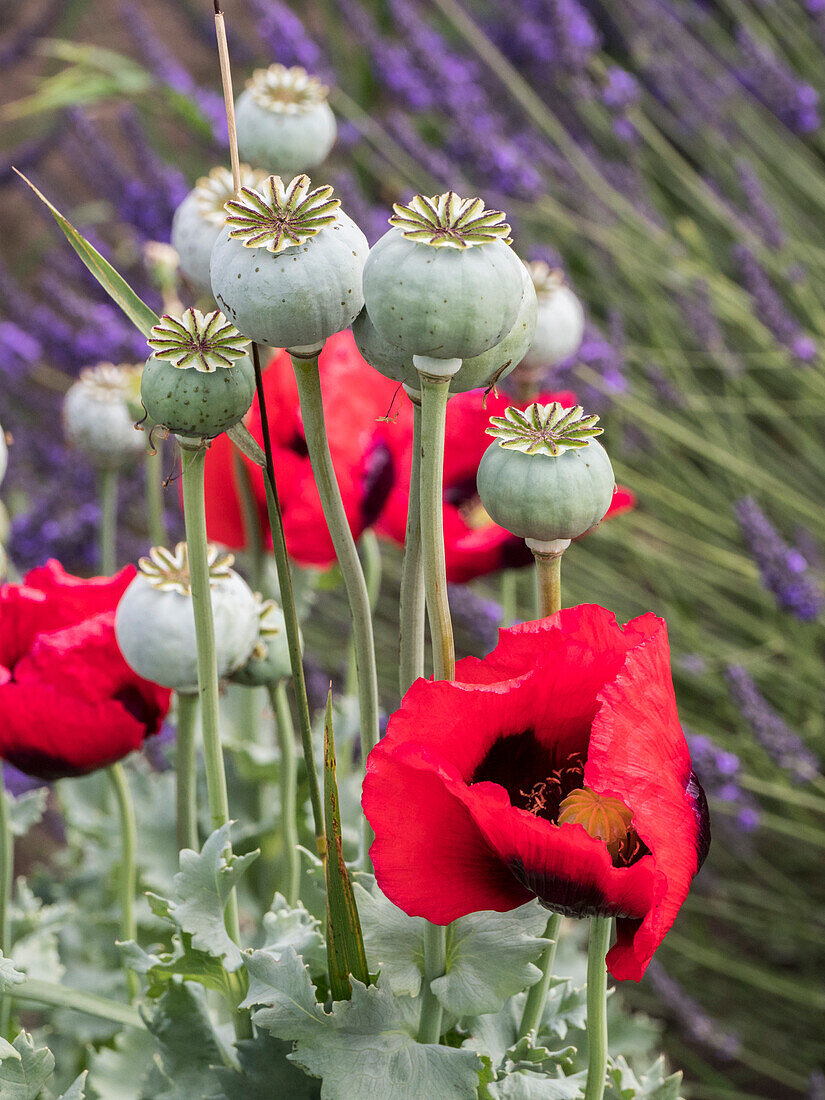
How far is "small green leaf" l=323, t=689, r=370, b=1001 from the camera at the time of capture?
269mm

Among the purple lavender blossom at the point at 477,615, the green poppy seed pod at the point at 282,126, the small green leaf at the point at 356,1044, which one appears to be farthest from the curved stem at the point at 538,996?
the purple lavender blossom at the point at 477,615

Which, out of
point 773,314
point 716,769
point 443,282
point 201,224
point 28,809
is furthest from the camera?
point 773,314

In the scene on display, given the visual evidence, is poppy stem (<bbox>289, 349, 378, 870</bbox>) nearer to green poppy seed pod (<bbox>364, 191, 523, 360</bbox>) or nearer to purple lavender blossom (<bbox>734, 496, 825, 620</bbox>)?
green poppy seed pod (<bbox>364, 191, 523, 360</bbox>)

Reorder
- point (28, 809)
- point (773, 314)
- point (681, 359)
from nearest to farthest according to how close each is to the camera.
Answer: point (28, 809) < point (773, 314) < point (681, 359)

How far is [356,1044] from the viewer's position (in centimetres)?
29

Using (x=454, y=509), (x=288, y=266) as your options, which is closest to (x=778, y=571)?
(x=454, y=509)

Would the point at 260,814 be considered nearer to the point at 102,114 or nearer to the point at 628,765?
the point at 628,765

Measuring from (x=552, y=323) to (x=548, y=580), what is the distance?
0.18 metres

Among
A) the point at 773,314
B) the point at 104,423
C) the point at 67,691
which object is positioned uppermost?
the point at 773,314

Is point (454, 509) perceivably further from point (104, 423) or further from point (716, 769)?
point (716, 769)

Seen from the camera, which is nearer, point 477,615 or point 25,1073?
point 25,1073

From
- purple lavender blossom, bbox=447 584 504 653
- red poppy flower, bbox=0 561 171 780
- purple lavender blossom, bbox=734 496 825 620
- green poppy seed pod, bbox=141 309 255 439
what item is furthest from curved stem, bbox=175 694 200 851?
purple lavender blossom, bbox=734 496 825 620

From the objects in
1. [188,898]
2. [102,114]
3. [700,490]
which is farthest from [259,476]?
[102,114]

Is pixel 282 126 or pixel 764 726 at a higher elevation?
pixel 282 126
